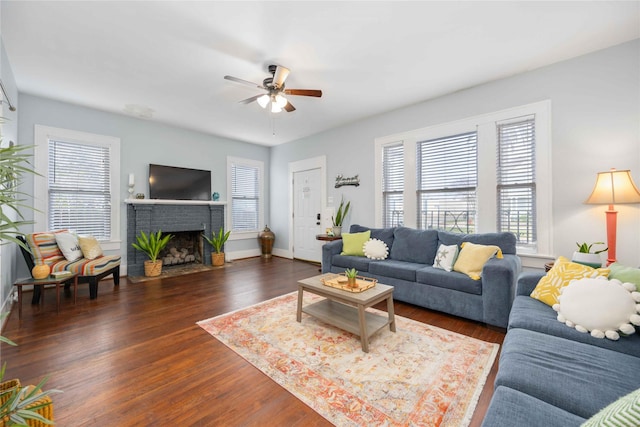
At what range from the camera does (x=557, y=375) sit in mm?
1184

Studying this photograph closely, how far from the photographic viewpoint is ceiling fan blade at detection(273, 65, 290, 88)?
2.85 m

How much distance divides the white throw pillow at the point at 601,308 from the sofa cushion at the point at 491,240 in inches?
54.9

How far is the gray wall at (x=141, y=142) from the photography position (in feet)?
12.7

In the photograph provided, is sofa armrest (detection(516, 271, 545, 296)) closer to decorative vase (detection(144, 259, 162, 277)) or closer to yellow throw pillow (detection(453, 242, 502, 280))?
yellow throw pillow (detection(453, 242, 502, 280))

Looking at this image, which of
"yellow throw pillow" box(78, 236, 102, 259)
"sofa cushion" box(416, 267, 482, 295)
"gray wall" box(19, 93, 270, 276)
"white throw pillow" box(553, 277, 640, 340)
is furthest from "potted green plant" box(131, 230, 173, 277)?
"white throw pillow" box(553, 277, 640, 340)

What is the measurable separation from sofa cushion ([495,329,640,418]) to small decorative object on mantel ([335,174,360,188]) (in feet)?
12.2

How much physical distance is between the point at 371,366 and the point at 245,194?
5.21 m

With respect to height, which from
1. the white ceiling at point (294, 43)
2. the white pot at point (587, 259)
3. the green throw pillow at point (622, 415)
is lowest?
the green throw pillow at point (622, 415)

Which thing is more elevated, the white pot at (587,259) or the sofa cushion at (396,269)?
the white pot at (587,259)

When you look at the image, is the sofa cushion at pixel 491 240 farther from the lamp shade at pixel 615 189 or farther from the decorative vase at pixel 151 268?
the decorative vase at pixel 151 268

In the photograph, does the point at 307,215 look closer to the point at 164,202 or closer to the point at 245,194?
the point at 245,194

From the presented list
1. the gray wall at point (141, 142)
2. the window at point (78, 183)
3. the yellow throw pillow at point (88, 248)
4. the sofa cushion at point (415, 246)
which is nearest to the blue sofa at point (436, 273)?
the sofa cushion at point (415, 246)

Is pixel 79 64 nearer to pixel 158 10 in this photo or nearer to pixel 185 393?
pixel 158 10

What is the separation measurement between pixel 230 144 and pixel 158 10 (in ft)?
12.9
